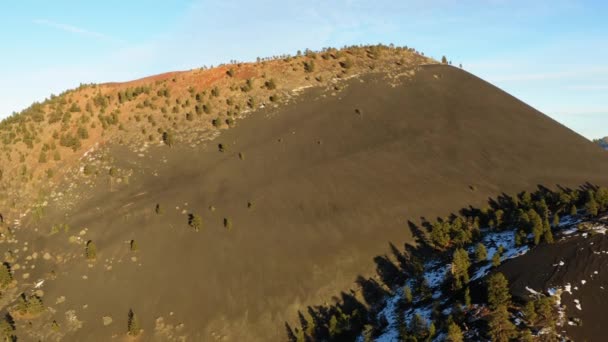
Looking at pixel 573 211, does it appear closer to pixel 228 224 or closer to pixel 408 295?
pixel 408 295

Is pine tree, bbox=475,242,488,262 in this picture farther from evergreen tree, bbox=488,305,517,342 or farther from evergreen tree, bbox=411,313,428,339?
evergreen tree, bbox=411,313,428,339

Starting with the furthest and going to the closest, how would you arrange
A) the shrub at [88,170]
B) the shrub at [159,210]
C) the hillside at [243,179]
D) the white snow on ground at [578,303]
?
the shrub at [88,170], the shrub at [159,210], the hillside at [243,179], the white snow on ground at [578,303]

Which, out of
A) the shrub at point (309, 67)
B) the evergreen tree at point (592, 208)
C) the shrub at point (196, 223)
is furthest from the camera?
the shrub at point (309, 67)

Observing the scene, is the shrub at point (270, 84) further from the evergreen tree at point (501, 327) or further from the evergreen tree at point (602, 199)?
the evergreen tree at point (501, 327)

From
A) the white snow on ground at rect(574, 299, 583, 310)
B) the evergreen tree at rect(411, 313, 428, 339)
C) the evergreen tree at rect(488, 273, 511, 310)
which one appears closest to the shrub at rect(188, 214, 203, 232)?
the evergreen tree at rect(411, 313, 428, 339)

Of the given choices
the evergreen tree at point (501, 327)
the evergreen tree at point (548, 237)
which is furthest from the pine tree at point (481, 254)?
the evergreen tree at point (501, 327)

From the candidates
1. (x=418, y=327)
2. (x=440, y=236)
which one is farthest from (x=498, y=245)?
Answer: (x=418, y=327)

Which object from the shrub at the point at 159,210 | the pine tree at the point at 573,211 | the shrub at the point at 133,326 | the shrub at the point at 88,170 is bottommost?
the shrub at the point at 133,326
